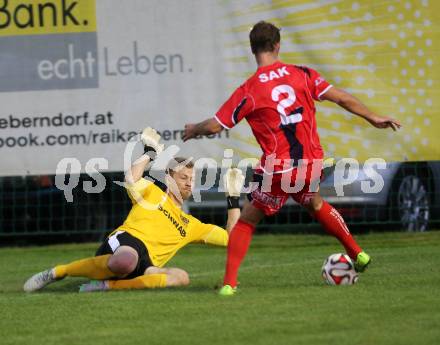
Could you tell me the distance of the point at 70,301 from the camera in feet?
25.2

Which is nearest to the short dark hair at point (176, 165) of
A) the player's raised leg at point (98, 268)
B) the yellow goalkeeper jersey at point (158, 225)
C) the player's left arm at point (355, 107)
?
the yellow goalkeeper jersey at point (158, 225)

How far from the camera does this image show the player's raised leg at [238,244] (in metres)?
7.81

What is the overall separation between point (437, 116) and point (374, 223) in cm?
164

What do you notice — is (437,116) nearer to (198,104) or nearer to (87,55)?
(198,104)

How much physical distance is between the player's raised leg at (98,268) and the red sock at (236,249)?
820 millimetres

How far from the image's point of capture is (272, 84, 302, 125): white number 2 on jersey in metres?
7.75

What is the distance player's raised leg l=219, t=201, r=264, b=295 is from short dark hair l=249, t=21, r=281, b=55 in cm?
111

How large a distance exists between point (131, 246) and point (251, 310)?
184 centimetres

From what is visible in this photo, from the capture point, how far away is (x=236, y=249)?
788cm

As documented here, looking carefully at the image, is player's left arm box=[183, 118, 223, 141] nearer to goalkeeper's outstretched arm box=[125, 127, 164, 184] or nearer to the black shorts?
goalkeeper's outstretched arm box=[125, 127, 164, 184]

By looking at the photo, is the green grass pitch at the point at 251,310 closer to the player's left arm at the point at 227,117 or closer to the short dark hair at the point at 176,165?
the short dark hair at the point at 176,165

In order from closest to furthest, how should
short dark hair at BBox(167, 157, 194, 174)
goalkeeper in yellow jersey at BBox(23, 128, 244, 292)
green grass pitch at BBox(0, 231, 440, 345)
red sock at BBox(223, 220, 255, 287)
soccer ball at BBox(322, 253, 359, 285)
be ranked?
green grass pitch at BBox(0, 231, 440, 345) < red sock at BBox(223, 220, 255, 287) < soccer ball at BBox(322, 253, 359, 285) < goalkeeper in yellow jersey at BBox(23, 128, 244, 292) < short dark hair at BBox(167, 157, 194, 174)

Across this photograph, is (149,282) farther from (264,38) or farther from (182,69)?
(182,69)

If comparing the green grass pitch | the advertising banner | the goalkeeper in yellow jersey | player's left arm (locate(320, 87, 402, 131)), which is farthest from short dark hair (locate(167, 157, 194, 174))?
the advertising banner
